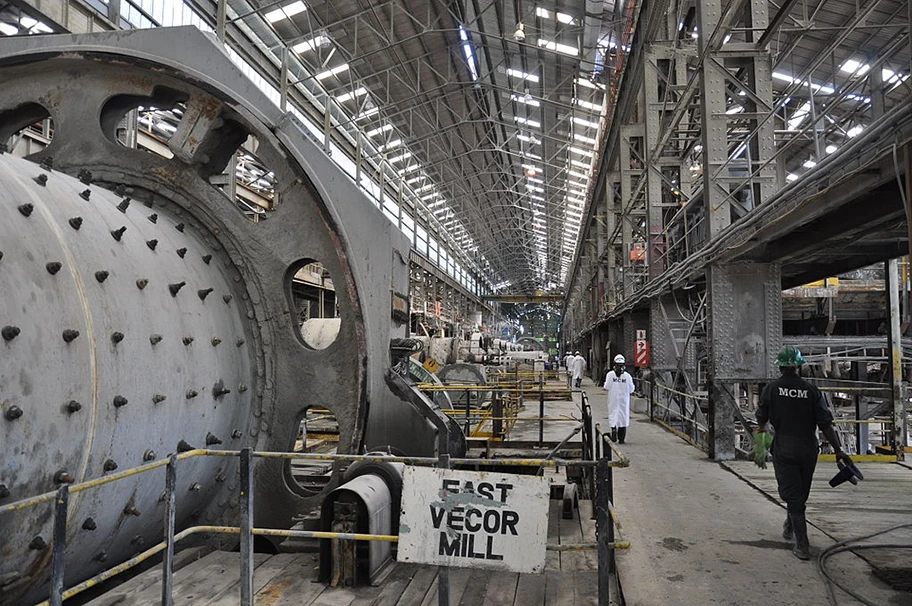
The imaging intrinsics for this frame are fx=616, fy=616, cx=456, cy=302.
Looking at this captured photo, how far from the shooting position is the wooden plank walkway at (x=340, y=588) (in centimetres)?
357

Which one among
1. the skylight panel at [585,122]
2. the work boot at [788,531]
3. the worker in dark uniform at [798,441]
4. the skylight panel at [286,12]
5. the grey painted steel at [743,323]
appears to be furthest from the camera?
the skylight panel at [585,122]

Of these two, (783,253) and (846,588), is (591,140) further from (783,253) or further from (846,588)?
(846,588)

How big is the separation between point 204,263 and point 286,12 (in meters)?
17.0

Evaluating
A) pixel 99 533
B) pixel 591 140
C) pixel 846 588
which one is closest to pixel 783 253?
pixel 846 588

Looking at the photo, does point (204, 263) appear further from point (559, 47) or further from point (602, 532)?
point (559, 47)

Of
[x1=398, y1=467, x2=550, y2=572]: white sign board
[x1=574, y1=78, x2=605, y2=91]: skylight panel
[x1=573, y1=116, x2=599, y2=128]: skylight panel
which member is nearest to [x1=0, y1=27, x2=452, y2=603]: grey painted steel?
[x1=398, y1=467, x2=550, y2=572]: white sign board

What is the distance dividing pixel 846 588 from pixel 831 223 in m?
3.34

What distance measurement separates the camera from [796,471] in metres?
4.58

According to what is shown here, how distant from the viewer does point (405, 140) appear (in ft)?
95.3

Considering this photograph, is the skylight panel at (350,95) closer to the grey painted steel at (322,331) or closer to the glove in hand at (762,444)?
the grey painted steel at (322,331)

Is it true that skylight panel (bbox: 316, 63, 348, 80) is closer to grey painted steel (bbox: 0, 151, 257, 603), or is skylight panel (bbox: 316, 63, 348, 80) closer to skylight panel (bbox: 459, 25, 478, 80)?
skylight panel (bbox: 459, 25, 478, 80)

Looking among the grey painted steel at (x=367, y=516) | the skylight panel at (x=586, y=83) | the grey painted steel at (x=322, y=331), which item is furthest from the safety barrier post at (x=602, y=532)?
the skylight panel at (x=586, y=83)

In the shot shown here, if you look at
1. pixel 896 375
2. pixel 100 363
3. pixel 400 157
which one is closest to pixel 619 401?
pixel 896 375

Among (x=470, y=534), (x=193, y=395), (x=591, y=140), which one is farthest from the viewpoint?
(x=591, y=140)
